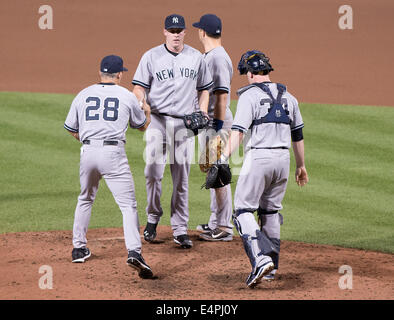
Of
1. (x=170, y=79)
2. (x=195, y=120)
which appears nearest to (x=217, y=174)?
(x=195, y=120)

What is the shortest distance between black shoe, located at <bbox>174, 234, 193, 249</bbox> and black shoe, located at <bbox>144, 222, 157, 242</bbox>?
240 millimetres

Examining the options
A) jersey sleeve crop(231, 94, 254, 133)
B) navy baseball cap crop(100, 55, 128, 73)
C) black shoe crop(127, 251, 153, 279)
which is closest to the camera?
jersey sleeve crop(231, 94, 254, 133)

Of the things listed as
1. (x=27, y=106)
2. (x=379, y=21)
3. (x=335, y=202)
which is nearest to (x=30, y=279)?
(x=335, y=202)

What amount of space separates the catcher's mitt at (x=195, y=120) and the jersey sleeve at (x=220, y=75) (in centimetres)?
52

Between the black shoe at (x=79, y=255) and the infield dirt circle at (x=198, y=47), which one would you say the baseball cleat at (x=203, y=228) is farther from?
the black shoe at (x=79, y=255)

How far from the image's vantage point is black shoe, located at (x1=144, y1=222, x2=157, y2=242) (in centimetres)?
707

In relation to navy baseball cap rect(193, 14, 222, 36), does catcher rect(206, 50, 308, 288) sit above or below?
below

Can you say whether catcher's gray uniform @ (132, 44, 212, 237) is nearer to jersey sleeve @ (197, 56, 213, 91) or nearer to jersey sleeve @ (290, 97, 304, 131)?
jersey sleeve @ (197, 56, 213, 91)

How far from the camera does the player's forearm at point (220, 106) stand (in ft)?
23.7

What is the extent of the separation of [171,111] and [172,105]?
57 millimetres

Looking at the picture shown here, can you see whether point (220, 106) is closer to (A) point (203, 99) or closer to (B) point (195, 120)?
(A) point (203, 99)

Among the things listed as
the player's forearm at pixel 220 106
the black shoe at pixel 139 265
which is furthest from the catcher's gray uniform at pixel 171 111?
the black shoe at pixel 139 265

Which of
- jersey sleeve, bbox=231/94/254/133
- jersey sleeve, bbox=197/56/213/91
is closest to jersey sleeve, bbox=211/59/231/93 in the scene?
jersey sleeve, bbox=197/56/213/91

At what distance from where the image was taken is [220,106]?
7.22m
